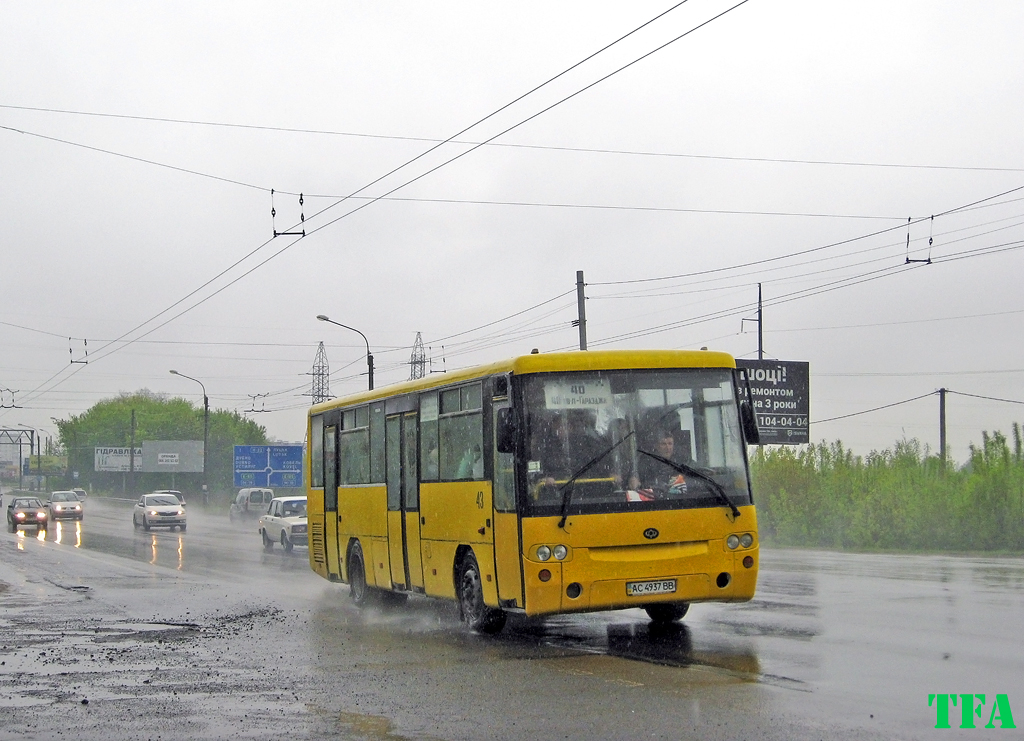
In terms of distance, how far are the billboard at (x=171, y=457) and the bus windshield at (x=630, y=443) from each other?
111 m

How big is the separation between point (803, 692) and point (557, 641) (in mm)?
4243

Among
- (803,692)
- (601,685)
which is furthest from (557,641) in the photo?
(803,692)

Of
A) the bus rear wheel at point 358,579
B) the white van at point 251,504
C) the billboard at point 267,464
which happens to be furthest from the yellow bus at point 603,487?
the billboard at point 267,464

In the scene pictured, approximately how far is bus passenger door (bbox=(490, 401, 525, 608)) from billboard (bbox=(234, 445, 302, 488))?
2404 inches

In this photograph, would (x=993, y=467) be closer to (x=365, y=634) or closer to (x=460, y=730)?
(x=365, y=634)

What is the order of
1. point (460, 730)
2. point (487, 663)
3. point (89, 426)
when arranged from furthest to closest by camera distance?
point (89, 426) < point (487, 663) < point (460, 730)

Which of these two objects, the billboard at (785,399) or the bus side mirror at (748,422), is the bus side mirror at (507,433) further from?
the billboard at (785,399)

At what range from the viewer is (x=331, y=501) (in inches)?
768

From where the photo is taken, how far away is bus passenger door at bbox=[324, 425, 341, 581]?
63.3 feet

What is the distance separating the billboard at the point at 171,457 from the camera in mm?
119188

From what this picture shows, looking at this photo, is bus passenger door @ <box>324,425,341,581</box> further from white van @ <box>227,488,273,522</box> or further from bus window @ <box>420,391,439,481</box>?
white van @ <box>227,488,273,522</box>

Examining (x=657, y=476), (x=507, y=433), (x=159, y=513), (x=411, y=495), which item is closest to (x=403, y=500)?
(x=411, y=495)

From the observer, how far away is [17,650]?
42.6ft

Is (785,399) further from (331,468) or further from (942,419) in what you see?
(331,468)
